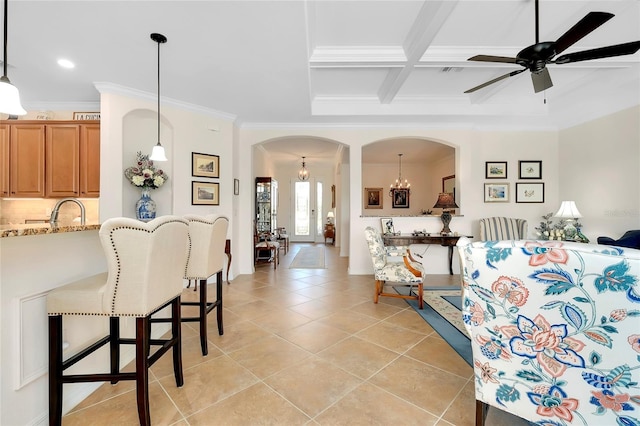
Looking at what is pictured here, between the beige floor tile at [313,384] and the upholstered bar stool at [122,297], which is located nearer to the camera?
the upholstered bar stool at [122,297]

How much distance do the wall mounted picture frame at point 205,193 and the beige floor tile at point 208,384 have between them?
8.90 feet

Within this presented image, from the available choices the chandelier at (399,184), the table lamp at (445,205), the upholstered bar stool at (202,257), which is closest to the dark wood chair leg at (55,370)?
the upholstered bar stool at (202,257)

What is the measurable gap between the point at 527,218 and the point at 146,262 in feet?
→ 19.6

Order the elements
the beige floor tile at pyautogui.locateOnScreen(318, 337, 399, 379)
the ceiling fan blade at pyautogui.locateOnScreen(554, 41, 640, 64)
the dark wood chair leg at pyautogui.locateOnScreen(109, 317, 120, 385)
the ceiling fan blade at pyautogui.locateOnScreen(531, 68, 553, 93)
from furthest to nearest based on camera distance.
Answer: the ceiling fan blade at pyautogui.locateOnScreen(531, 68, 553, 93) → the beige floor tile at pyautogui.locateOnScreen(318, 337, 399, 379) → the ceiling fan blade at pyautogui.locateOnScreen(554, 41, 640, 64) → the dark wood chair leg at pyautogui.locateOnScreen(109, 317, 120, 385)

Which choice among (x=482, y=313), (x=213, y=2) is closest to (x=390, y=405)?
(x=482, y=313)

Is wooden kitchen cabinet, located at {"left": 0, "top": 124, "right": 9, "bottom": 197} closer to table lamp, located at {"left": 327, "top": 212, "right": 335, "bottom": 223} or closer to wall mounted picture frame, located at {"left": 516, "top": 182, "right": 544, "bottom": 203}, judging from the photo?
table lamp, located at {"left": 327, "top": 212, "right": 335, "bottom": 223}

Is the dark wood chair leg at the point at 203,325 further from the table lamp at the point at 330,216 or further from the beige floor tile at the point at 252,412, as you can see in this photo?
the table lamp at the point at 330,216

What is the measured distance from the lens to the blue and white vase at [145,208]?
144 inches

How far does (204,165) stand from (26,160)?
89.2 inches

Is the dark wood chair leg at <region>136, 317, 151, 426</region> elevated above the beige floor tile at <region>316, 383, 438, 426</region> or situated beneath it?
elevated above

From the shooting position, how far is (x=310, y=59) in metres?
3.07

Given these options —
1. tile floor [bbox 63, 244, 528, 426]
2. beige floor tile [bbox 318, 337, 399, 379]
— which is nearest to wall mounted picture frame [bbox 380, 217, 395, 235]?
tile floor [bbox 63, 244, 528, 426]

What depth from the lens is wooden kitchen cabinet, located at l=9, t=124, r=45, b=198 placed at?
3.63 metres

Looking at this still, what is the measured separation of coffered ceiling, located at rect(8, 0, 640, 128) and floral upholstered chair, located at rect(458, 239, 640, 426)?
224cm
